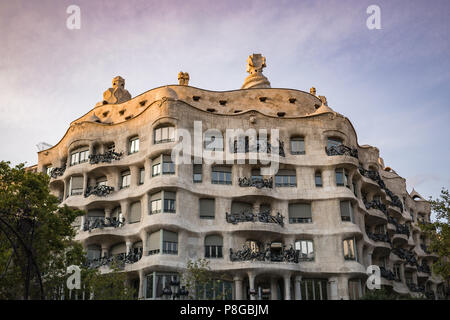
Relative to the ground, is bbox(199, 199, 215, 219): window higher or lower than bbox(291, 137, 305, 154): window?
lower

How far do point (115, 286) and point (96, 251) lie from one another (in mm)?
7260

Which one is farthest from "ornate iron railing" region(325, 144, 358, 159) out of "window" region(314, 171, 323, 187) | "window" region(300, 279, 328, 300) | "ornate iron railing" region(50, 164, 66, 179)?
"ornate iron railing" region(50, 164, 66, 179)

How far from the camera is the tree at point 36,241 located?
88.8 ft

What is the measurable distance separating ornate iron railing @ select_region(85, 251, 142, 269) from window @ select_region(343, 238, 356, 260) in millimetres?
14023

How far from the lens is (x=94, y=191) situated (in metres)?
40.5

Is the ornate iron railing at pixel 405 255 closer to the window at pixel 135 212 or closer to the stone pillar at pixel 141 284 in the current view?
the window at pixel 135 212

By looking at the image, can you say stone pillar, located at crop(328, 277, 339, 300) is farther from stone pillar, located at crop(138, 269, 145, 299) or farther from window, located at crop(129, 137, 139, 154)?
window, located at crop(129, 137, 139, 154)

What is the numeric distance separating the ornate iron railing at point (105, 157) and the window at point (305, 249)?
14473 millimetres

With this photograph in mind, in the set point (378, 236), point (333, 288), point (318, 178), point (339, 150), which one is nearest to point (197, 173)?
point (318, 178)

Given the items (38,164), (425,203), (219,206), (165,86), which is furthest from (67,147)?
(425,203)

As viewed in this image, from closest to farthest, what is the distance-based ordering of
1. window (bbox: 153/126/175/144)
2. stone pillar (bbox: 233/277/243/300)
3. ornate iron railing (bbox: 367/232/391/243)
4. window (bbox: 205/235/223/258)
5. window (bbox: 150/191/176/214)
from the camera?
stone pillar (bbox: 233/277/243/300), window (bbox: 150/191/176/214), window (bbox: 205/235/223/258), window (bbox: 153/126/175/144), ornate iron railing (bbox: 367/232/391/243)

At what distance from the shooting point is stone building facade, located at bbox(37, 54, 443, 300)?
121 ft

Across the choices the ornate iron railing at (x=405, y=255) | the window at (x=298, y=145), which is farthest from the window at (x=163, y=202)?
the ornate iron railing at (x=405, y=255)
